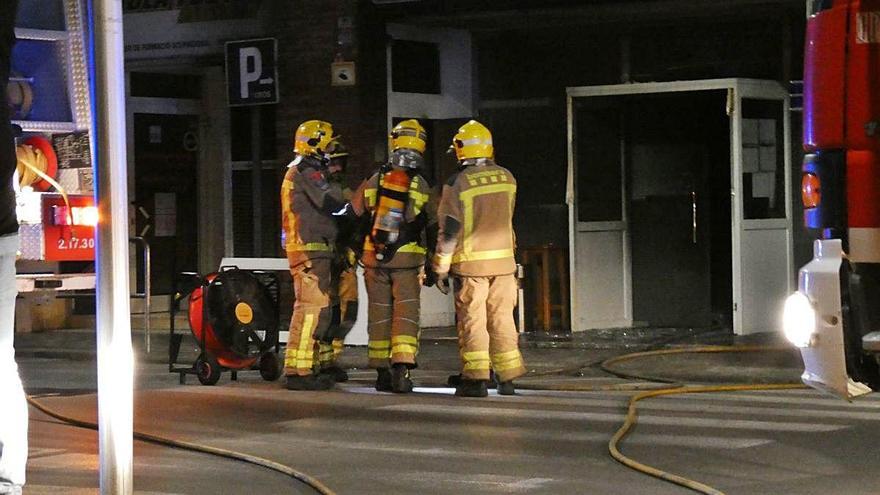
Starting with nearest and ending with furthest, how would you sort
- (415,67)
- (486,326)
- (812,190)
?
1. (812,190)
2. (486,326)
3. (415,67)

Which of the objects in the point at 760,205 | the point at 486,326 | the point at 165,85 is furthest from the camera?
the point at 165,85

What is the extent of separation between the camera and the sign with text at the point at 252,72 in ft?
55.4

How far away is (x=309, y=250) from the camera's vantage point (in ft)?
40.9

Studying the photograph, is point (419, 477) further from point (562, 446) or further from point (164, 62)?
point (164, 62)

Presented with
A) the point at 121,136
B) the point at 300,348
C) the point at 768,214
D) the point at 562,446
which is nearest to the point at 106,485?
the point at 121,136

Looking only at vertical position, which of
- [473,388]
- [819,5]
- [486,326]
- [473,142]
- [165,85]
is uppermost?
[165,85]

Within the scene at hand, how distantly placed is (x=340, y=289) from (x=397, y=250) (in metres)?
0.86

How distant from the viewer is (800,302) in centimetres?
729

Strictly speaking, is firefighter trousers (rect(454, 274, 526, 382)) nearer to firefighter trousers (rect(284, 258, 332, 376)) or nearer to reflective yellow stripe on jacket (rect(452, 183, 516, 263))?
reflective yellow stripe on jacket (rect(452, 183, 516, 263))

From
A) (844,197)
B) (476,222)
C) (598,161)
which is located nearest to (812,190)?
(844,197)

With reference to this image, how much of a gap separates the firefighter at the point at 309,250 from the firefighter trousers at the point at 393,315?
393 mm

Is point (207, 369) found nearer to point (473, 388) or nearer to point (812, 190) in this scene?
point (473, 388)

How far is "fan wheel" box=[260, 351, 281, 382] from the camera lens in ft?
43.5

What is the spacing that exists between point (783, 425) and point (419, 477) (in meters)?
2.92
